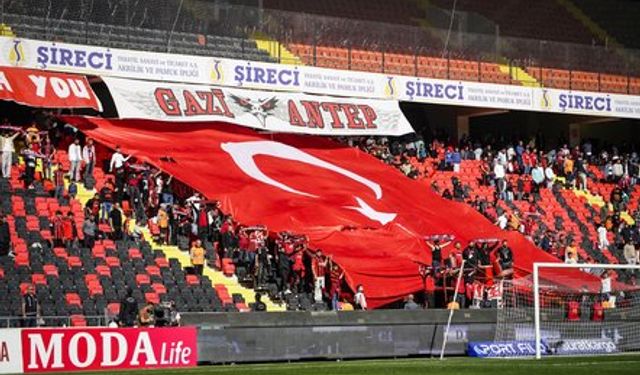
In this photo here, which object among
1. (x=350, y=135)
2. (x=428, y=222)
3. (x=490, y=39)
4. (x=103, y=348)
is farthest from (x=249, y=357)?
(x=490, y=39)

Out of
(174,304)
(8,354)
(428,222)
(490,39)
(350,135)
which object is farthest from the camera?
(490,39)

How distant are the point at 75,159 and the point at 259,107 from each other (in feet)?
23.2

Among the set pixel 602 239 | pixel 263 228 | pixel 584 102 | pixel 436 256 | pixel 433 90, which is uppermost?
pixel 433 90

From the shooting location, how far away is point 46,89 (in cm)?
3534

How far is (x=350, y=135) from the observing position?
138ft

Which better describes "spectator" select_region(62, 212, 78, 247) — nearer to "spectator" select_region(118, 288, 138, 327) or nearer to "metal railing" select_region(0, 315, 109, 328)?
"metal railing" select_region(0, 315, 109, 328)

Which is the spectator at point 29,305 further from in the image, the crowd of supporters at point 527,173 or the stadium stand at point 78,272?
the crowd of supporters at point 527,173

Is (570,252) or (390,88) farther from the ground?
(390,88)

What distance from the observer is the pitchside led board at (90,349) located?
23.7 meters

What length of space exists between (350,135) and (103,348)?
18780mm

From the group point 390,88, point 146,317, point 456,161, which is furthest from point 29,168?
point 456,161

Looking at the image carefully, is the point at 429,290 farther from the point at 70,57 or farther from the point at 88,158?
the point at 70,57

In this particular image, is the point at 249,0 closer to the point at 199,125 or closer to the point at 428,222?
the point at 199,125

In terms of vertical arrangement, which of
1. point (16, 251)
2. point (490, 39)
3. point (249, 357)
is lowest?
point (249, 357)
